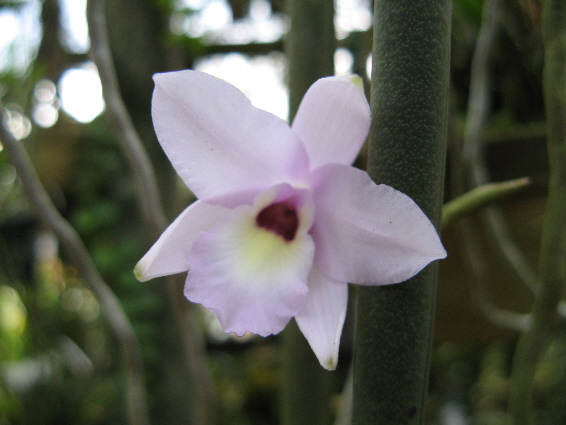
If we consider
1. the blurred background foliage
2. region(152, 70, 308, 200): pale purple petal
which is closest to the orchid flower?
region(152, 70, 308, 200): pale purple petal

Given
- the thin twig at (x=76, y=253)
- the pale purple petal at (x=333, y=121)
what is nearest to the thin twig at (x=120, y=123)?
the thin twig at (x=76, y=253)

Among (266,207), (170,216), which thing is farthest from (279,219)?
(170,216)

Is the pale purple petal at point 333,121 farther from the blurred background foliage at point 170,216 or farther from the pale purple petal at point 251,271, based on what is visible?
the blurred background foliage at point 170,216

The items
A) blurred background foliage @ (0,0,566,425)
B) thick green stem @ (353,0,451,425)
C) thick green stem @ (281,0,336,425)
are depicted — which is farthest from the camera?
blurred background foliage @ (0,0,566,425)

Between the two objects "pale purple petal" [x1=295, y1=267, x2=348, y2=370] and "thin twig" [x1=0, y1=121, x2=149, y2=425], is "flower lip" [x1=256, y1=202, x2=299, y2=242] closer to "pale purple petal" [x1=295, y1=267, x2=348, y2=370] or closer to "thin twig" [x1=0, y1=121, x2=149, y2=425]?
"pale purple petal" [x1=295, y1=267, x2=348, y2=370]

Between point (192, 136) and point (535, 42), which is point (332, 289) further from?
point (535, 42)

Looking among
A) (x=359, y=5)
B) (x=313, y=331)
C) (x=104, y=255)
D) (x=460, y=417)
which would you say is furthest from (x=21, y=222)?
(x=313, y=331)
